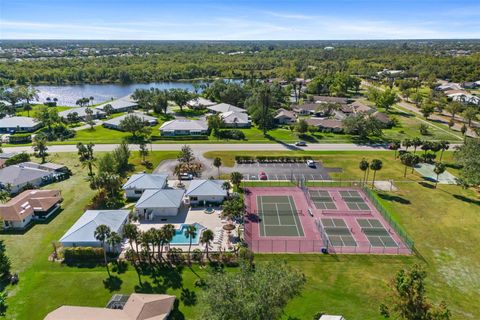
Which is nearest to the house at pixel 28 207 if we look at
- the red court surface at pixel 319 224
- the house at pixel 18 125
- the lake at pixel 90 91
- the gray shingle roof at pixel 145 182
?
the gray shingle roof at pixel 145 182

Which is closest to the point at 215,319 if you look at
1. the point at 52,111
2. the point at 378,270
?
the point at 378,270

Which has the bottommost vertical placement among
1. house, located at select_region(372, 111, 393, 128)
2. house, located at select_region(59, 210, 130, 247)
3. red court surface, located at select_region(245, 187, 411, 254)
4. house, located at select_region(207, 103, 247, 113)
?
red court surface, located at select_region(245, 187, 411, 254)

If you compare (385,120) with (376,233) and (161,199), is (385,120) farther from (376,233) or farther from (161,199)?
(161,199)

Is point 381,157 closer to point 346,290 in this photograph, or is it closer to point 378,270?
point 378,270

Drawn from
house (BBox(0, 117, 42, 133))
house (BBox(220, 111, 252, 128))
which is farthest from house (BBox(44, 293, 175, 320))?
house (BBox(0, 117, 42, 133))

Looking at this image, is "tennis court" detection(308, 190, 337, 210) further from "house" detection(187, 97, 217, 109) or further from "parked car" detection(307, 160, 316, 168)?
"house" detection(187, 97, 217, 109)

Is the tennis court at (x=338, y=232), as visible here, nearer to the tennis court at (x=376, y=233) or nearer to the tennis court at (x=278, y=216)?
the tennis court at (x=376, y=233)
